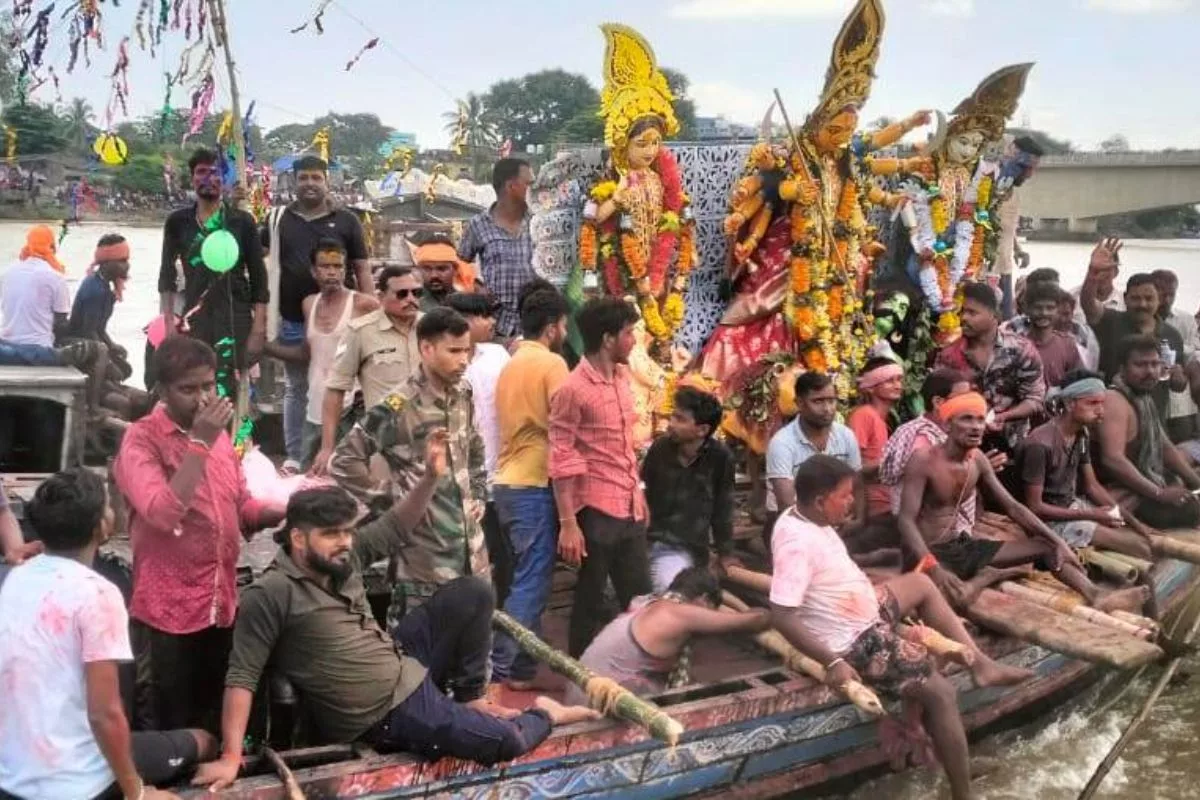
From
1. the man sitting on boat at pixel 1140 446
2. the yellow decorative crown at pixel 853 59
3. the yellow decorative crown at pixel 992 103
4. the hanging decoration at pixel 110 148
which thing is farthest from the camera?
the yellow decorative crown at pixel 992 103

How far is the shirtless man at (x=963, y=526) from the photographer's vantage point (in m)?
5.22

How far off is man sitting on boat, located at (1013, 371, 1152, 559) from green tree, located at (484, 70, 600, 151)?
3871 centimetres

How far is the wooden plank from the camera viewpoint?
4859 mm

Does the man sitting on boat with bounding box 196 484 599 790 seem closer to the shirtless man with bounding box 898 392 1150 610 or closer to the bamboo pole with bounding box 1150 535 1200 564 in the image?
the shirtless man with bounding box 898 392 1150 610

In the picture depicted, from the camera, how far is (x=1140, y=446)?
264 inches

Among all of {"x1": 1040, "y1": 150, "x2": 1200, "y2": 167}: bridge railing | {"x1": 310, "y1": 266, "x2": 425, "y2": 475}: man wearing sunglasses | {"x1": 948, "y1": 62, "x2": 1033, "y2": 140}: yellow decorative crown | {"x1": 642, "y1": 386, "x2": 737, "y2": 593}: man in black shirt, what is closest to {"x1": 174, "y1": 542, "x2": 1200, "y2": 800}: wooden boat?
{"x1": 642, "y1": 386, "x2": 737, "y2": 593}: man in black shirt

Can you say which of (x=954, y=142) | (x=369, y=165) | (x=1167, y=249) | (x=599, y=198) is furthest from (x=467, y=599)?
(x=1167, y=249)

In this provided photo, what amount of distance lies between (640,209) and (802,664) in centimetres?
286

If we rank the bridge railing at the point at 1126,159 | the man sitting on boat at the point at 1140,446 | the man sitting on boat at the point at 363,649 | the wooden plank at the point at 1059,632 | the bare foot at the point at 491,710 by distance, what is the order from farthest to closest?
the bridge railing at the point at 1126,159, the man sitting on boat at the point at 1140,446, the wooden plank at the point at 1059,632, the bare foot at the point at 491,710, the man sitting on boat at the point at 363,649

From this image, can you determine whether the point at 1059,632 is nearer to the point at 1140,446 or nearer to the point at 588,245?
the point at 1140,446

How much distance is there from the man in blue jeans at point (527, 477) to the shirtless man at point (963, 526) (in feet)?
5.47

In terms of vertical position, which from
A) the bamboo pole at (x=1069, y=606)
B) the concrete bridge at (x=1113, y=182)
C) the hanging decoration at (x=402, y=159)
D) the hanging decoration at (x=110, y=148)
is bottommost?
the bamboo pole at (x=1069, y=606)

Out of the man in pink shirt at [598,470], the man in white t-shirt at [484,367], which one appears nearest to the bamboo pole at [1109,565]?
the man in pink shirt at [598,470]

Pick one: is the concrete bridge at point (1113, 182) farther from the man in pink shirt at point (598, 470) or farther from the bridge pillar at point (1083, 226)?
the man in pink shirt at point (598, 470)
